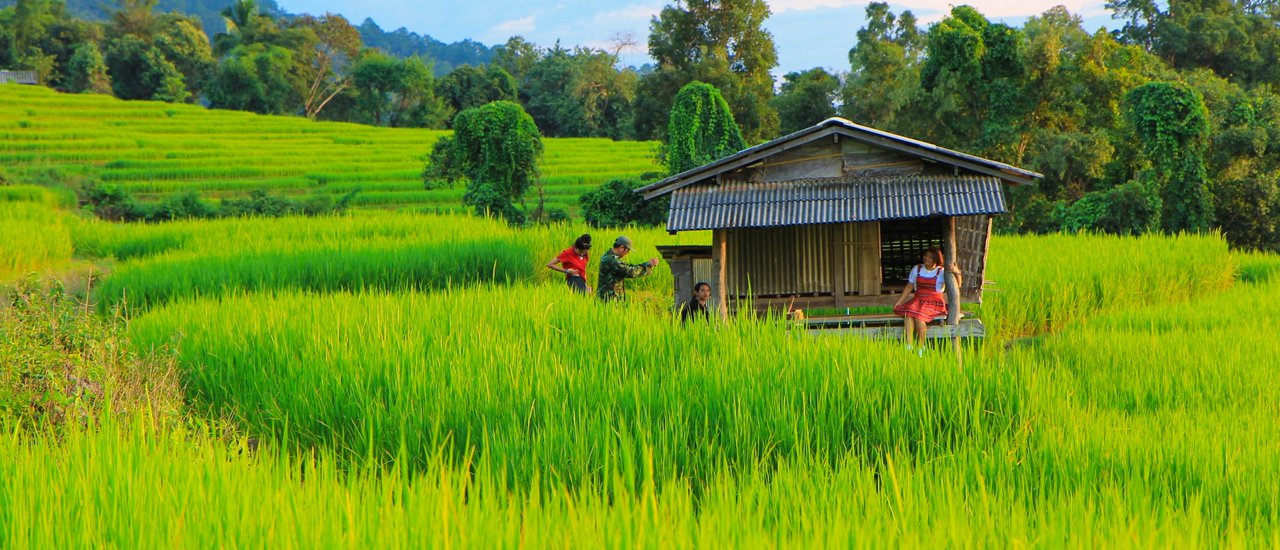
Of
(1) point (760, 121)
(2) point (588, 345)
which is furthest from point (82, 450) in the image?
(1) point (760, 121)

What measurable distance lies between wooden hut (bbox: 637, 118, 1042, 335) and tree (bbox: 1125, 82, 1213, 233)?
373 inches

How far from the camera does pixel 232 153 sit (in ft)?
106

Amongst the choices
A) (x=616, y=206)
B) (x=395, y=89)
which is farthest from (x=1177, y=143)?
(x=395, y=89)

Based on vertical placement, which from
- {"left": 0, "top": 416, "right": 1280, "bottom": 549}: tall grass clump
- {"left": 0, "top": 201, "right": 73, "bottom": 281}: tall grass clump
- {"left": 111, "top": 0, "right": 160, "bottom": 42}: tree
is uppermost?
{"left": 111, "top": 0, "right": 160, "bottom": 42}: tree

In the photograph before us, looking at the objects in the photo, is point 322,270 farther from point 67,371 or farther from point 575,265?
point 67,371

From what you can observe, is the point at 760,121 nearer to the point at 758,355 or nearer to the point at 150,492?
the point at 758,355

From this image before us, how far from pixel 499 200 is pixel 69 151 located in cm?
1572

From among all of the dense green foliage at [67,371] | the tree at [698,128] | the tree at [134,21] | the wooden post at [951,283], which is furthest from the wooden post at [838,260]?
the tree at [134,21]

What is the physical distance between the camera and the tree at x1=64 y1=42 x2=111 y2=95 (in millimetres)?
43812

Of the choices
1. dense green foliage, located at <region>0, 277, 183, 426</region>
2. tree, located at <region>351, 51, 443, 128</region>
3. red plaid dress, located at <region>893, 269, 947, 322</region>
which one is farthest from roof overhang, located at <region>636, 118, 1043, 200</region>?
tree, located at <region>351, 51, 443, 128</region>

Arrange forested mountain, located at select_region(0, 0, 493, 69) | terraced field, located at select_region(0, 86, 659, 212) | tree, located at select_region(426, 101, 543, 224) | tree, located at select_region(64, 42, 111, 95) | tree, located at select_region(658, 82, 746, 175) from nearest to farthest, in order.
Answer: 1. tree, located at select_region(426, 101, 543, 224)
2. tree, located at select_region(658, 82, 746, 175)
3. terraced field, located at select_region(0, 86, 659, 212)
4. tree, located at select_region(64, 42, 111, 95)
5. forested mountain, located at select_region(0, 0, 493, 69)

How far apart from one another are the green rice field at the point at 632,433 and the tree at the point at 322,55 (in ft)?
129

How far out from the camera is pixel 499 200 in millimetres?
21562

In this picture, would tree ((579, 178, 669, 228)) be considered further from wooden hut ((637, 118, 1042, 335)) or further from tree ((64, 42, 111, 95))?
tree ((64, 42, 111, 95))
